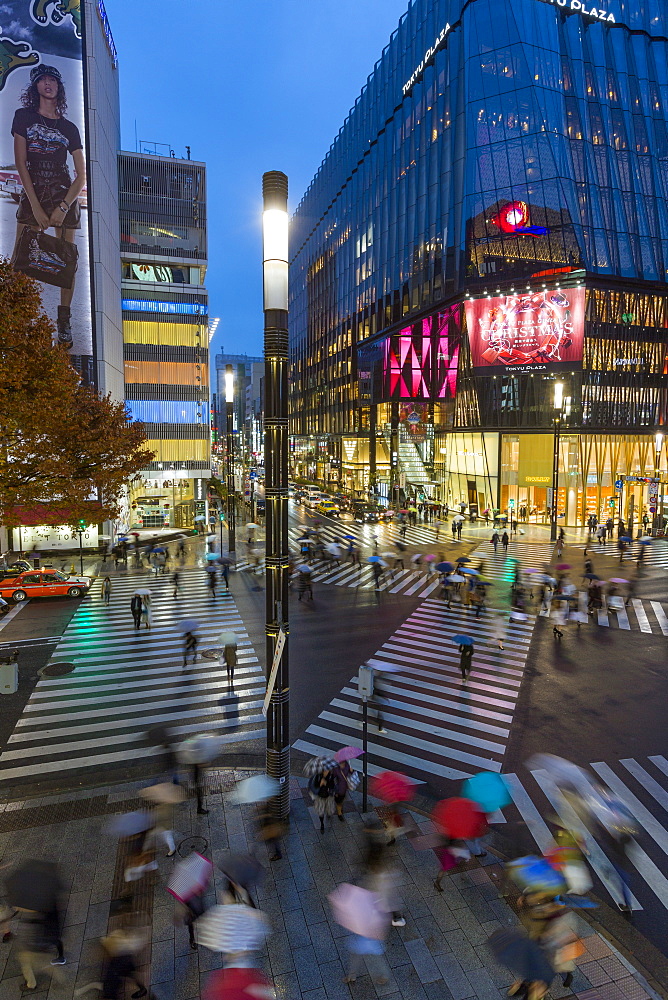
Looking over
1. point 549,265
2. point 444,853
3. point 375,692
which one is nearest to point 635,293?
point 549,265

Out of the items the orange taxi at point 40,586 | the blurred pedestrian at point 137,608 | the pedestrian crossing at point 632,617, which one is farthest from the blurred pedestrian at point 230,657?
the orange taxi at point 40,586

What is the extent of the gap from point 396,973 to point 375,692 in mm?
7655

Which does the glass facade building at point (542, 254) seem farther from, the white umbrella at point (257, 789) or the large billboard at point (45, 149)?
the white umbrella at point (257, 789)

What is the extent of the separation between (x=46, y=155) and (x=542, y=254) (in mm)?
39321

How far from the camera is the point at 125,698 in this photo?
14.7m

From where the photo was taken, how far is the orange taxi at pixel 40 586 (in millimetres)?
25188

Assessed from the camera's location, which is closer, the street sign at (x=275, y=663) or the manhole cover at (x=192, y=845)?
the manhole cover at (x=192, y=845)

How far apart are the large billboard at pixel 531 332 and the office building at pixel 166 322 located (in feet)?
90.6

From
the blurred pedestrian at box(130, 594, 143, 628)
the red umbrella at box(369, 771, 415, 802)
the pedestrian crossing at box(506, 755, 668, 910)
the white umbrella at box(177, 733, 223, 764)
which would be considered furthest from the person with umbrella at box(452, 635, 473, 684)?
the blurred pedestrian at box(130, 594, 143, 628)

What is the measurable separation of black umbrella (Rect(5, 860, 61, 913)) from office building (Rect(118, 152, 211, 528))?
45726mm

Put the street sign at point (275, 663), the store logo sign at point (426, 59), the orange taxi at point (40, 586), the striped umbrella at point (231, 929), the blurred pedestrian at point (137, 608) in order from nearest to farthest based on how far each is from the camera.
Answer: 1. the striped umbrella at point (231, 929)
2. the street sign at point (275, 663)
3. the blurred pedestrian at point (137, 608)
4. the orange taxi at point (40, 586)
5. the store logo sign at point (426, 59)

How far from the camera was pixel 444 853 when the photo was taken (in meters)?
7.78

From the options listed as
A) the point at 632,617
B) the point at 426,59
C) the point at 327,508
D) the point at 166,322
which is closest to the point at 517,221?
the point at 426,59

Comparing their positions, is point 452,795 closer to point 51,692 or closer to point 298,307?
point 51,692
